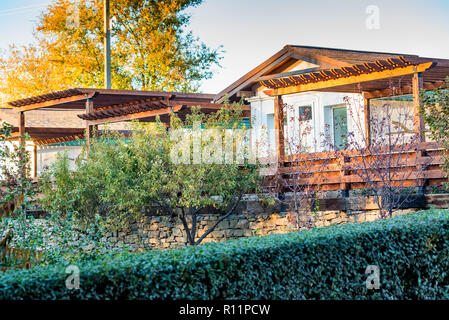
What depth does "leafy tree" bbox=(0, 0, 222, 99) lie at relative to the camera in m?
30.4

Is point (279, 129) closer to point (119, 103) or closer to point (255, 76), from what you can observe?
point (255, 76)

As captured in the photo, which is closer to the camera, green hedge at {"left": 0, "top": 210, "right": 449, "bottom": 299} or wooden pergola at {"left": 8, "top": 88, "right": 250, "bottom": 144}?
green hedge at {"left": 0, "top": 210, "right": 449, "bottom": 299}

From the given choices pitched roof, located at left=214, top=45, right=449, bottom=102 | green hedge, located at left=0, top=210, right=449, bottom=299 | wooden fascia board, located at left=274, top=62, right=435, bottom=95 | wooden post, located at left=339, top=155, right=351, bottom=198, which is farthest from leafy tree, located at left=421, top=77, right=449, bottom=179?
pitched roof, located at left=214, top=45, right=449, bottom=102

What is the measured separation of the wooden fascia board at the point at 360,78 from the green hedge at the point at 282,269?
4089 mm

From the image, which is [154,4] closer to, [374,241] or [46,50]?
[46,50]

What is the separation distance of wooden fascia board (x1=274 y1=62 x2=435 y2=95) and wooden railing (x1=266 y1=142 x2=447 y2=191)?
142 cm

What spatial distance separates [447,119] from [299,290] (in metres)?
5.41

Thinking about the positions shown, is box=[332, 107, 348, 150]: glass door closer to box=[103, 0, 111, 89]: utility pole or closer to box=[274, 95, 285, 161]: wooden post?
box=[274, 95, 285, 161]: wooden post

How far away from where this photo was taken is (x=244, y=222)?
12484mm

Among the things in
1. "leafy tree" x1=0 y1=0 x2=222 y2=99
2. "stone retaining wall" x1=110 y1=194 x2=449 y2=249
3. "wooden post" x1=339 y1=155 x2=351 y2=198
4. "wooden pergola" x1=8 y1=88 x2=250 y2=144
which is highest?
"leafy tree" x1=0 y1=0 x2=222 y2=99

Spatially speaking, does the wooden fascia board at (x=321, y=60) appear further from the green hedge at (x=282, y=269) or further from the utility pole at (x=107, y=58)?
the utility pole at (x=107, y=58)

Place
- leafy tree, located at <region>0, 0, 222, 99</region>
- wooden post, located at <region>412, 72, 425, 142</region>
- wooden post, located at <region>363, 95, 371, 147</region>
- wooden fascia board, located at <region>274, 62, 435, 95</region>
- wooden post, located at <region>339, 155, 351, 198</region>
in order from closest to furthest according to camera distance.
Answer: wooden post, located at <region>412, 72, 425, 142</region>, wooden fascia board, located at <region>274, 62, 435, 95</region>, wooden post, located at <region>339, 155, 351, 198</region>, wooden post, located at <region>363, 95, 371, 147</region>, leafy tree, located at <region>0, 0, 222, 99</region>

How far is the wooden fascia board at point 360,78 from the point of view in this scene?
1051 centimetres
